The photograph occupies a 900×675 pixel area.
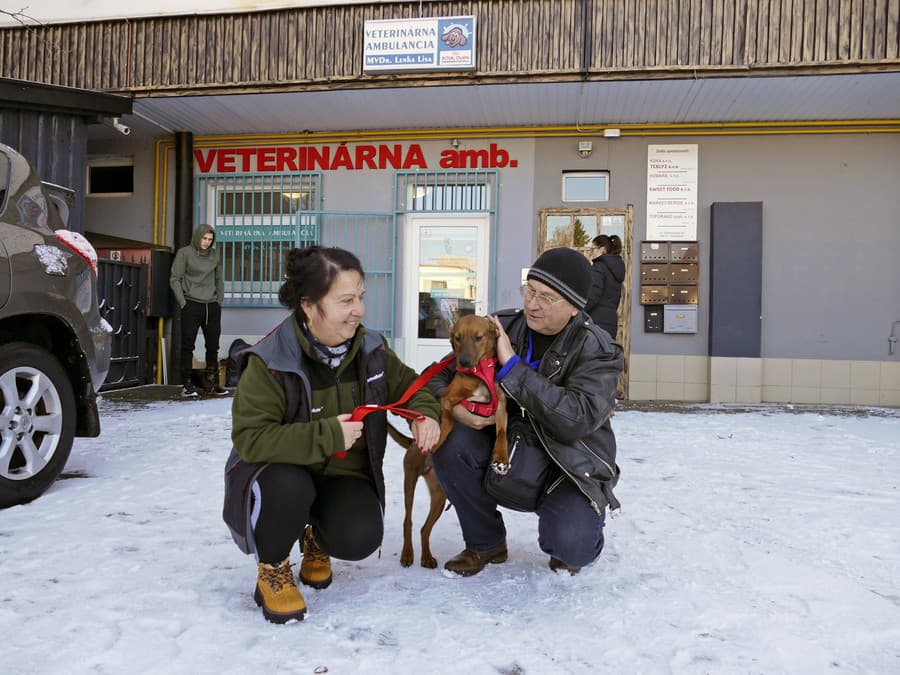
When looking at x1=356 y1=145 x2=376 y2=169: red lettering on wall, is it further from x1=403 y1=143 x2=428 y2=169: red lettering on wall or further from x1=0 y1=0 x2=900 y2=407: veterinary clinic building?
x1=403 y1=143 x2=428 y2=169: red lettering on wall

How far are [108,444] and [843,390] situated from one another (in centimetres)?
778

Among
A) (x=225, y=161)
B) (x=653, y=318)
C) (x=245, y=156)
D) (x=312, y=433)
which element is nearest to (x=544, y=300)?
(x=312, y=433)

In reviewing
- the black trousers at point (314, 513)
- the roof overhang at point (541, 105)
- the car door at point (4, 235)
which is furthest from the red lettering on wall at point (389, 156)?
the black trousers at point (314, 513)

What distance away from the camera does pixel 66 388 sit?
3529 millimetres

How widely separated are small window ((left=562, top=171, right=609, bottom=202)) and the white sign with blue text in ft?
6.78

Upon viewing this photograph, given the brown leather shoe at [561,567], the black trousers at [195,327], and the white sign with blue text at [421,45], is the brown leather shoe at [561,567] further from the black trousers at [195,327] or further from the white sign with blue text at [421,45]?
the black trousers at [195,327]

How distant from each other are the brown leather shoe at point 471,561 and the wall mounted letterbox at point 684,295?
624cm

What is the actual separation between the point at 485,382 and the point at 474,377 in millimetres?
43

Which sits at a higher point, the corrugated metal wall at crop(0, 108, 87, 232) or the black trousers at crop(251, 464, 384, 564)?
the corrugated metal wall at crop(0, 108, 87, 232)

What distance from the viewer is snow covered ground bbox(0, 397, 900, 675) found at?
189cm

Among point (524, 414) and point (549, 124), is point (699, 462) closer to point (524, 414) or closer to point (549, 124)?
point (524, 414)

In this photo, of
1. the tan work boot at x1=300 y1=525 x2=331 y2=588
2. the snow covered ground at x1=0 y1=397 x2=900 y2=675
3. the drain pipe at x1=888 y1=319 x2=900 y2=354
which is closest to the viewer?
the snow covered ground at x1=0 y1=397 x2=900 y2=675

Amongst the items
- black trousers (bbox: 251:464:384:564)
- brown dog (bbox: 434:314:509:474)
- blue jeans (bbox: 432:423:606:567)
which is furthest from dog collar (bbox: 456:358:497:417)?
black trousers (bbox: 251:464:384:564)

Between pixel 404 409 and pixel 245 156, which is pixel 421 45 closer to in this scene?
pixel 245 156
